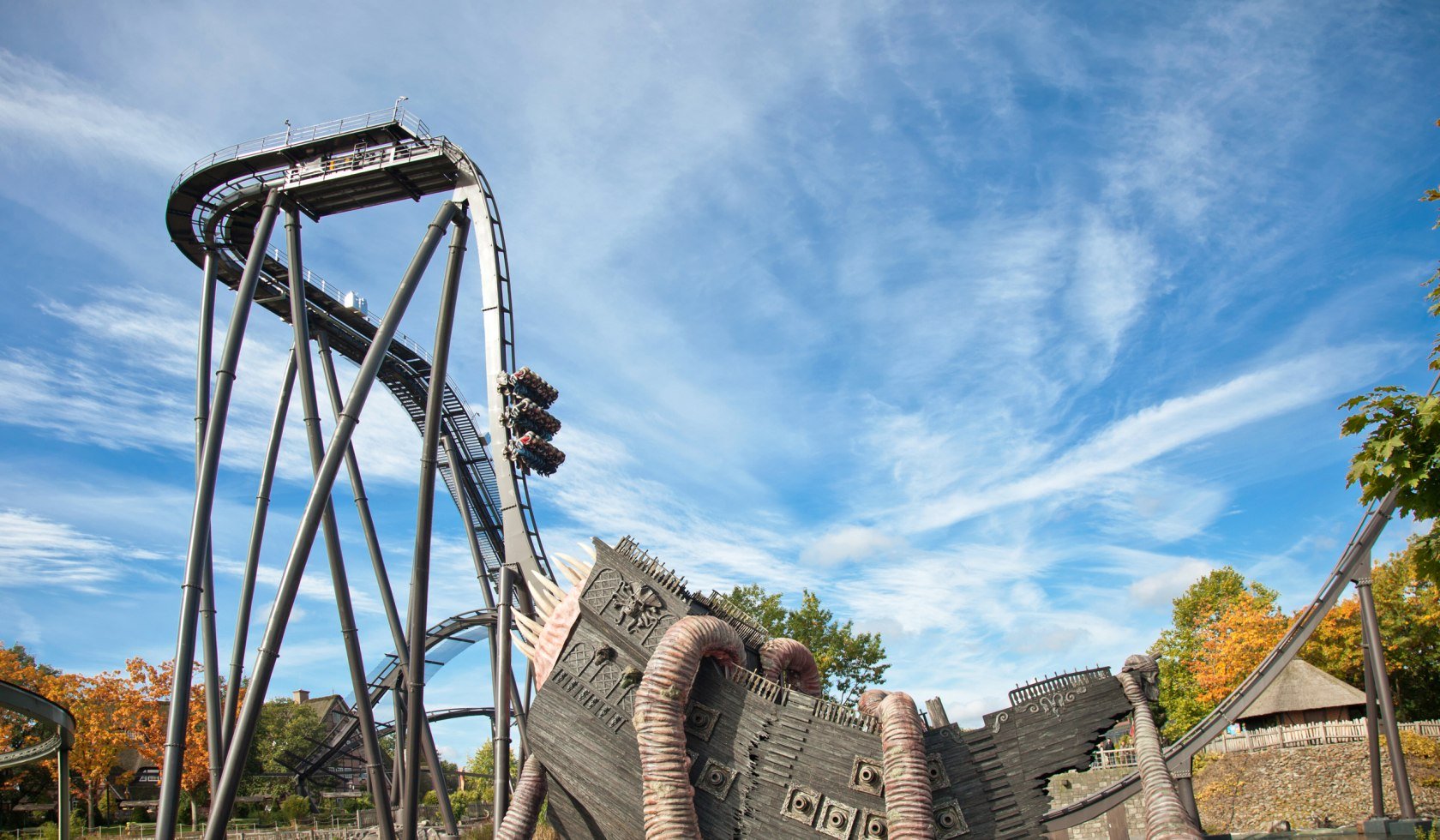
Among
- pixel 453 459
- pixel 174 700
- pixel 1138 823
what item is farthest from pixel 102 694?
pixel 1138 823

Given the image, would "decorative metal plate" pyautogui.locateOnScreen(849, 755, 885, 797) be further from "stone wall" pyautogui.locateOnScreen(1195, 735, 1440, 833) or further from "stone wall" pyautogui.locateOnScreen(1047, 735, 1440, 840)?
"stone wall" pyautogui.locateOnScreen(1195, 735, 1440, 833)

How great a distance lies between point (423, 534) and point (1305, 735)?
2479 cm

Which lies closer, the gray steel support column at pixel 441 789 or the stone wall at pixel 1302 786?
the gray steel support column at pixel 441 789

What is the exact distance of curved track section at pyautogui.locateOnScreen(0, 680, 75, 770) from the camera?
1107 centimetres

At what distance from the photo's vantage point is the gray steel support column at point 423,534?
15.0 meters

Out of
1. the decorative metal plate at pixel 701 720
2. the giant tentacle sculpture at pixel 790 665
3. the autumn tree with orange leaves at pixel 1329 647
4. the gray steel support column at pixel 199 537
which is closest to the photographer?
the decorative metal plate at pixel 701 720

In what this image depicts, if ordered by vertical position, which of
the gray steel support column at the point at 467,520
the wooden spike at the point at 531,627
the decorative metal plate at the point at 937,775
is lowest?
the decorative metal plate at the point at 937,775

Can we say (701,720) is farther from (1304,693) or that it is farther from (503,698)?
(1304,693)

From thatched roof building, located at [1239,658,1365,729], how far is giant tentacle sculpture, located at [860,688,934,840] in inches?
938

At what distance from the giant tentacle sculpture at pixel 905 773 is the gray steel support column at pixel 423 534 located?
30.7 ft

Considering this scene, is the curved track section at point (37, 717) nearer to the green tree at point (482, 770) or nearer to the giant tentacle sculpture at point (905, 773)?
the giant tentacle sculpture at point (905, 773)

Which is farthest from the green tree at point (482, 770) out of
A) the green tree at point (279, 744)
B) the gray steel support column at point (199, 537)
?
the gray steel support column at point (199, 537)

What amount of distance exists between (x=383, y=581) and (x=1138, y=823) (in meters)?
Answer: 23.1

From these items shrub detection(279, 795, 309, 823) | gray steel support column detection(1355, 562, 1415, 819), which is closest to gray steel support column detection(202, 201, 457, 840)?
gray steel support column detection(1355, 562, 1415, 819)
